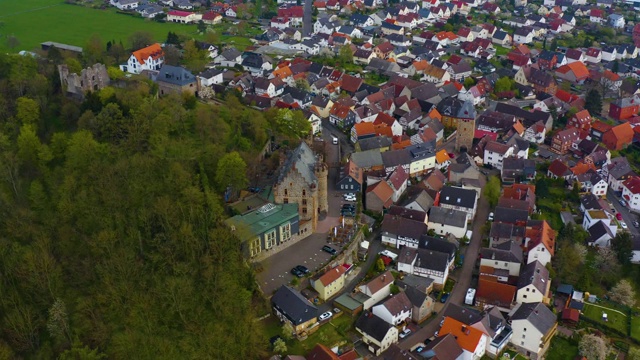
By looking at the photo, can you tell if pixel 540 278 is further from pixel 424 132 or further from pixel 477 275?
pixel 424 132

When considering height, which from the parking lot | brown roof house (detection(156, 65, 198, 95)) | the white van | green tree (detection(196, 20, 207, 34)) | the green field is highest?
brown roof house (detection(156, 65, 198, 95))

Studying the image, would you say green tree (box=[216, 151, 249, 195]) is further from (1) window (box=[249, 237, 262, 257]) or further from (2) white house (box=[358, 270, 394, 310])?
(2) white house (box=[358, 270, 394, 310])

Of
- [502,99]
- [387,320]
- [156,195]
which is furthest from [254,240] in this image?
[502,99]

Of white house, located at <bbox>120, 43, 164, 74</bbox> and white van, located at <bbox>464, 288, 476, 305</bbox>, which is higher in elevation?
white house, located at <bbox>120, 43, 164, 74</bbox>

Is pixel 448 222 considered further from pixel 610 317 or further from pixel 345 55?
pixel 345 55

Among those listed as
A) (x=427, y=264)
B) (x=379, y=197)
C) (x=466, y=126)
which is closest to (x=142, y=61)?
(x=379, y=197)

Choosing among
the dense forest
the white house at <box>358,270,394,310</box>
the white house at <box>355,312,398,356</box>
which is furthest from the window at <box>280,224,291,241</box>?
the white house at <box>355,312,398,356</box>
